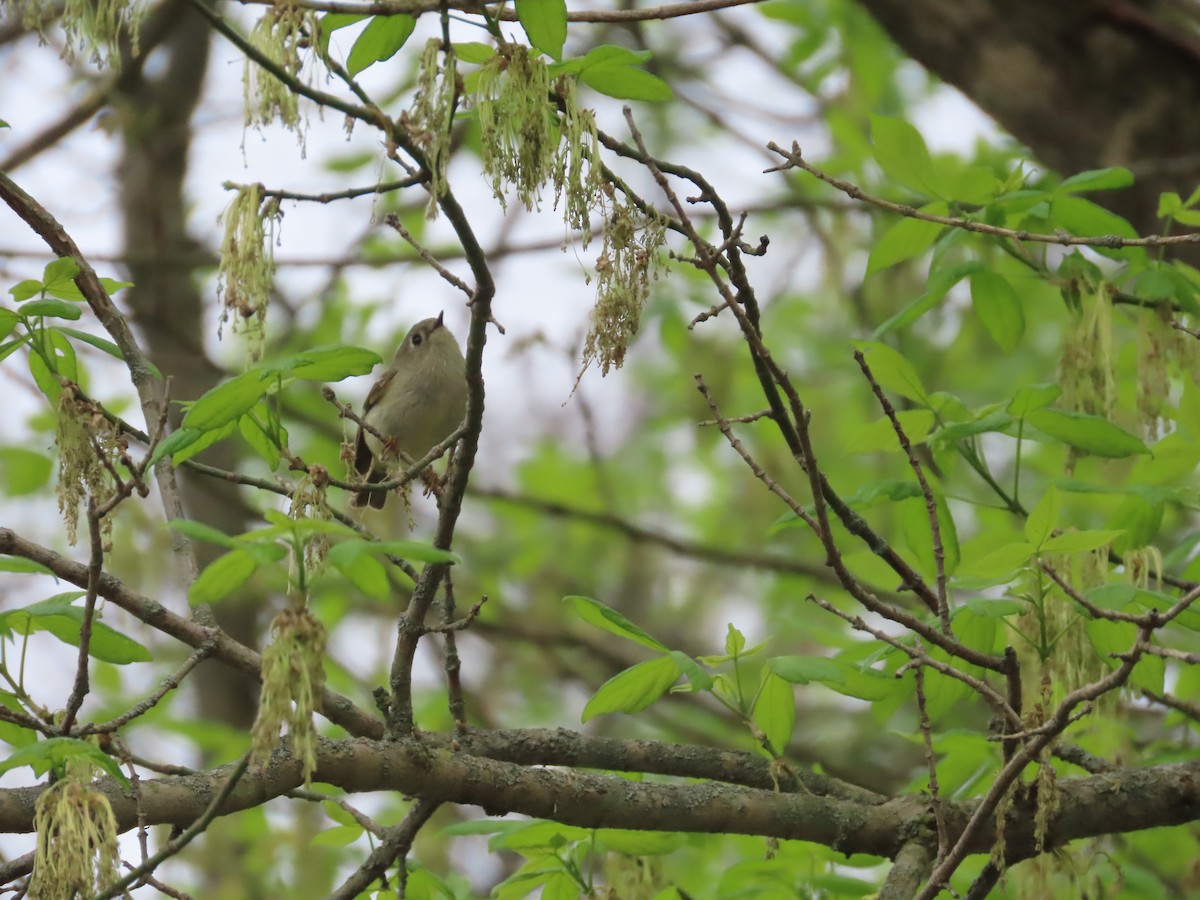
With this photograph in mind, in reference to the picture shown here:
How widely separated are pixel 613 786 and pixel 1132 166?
7.84 feet

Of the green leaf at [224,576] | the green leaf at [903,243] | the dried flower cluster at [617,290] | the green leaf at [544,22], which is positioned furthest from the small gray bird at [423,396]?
the green leaf at [224,576]

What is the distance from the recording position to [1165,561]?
9.52 ft

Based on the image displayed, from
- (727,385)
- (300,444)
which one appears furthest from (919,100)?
(300,444)

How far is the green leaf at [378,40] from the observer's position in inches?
75.2

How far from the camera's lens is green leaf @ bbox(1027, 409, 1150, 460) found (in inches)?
95.7

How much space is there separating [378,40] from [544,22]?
258mm

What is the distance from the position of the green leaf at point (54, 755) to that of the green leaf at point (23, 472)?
118 inches

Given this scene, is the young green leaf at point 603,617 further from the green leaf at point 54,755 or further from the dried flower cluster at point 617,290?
the green leaf at point 54,755

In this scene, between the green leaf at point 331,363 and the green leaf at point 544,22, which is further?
the green leaf at point 331,363

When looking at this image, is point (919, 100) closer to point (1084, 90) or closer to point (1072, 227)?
point (1084, 90)

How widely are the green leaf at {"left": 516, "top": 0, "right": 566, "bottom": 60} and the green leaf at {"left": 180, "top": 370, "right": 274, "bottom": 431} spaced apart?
602 millimetres

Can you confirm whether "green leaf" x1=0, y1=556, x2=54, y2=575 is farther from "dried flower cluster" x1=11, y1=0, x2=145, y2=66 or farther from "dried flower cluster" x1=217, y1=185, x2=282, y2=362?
"dried flower cluster" x1=11, y1=0, x2=145, y2=66

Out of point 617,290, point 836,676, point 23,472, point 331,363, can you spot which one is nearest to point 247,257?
point 331,363

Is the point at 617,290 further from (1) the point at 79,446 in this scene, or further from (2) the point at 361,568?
(1) the point at 79,446
